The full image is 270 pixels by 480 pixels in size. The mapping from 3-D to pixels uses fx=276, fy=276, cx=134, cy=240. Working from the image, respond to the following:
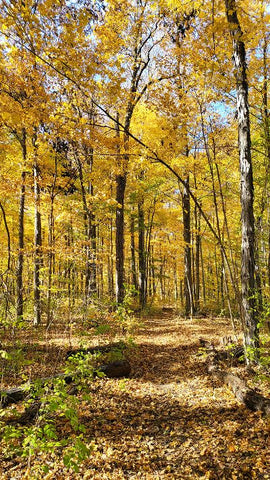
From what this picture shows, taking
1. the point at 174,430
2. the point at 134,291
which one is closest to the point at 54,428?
the point at 174,430

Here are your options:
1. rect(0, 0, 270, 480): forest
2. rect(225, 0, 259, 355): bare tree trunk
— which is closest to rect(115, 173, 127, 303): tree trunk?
rect(0, 0, 270, 480): forest

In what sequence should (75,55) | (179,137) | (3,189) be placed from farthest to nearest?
(179,137)
(3,189)
(75,55)

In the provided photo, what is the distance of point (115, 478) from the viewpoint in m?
3.06

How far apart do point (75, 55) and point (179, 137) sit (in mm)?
4976

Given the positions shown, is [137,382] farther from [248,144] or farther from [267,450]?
[248,144]

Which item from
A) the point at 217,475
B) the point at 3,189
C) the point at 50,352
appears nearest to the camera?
the point at 217,475

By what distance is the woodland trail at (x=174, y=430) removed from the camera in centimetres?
312

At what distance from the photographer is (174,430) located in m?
3.96

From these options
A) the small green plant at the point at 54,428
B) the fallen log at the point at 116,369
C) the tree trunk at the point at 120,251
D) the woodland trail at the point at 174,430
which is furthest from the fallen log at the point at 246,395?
the tree trunk at the point at 120,251

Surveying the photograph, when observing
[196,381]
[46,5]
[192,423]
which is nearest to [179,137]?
[46,5]

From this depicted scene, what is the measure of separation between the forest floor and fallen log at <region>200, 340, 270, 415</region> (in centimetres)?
12

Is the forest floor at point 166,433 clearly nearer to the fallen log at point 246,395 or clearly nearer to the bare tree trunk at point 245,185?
the fallen log at point 246,395

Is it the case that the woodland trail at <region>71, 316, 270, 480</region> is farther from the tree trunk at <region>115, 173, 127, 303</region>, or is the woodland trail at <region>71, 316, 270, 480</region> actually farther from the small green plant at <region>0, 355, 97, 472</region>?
the tree trunk at <region>115, 173, 127, 303</region>

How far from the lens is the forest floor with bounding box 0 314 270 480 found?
3.11 meters
